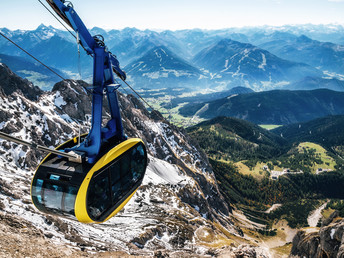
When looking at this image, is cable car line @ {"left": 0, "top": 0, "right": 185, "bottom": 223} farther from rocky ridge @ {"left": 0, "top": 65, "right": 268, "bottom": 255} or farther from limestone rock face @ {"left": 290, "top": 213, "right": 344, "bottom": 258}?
limestone rock face @ {"left": 290, "top": 213, "right": 344, "bottom": 258}

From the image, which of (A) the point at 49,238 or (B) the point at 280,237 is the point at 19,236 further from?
(B) the point at 280,237

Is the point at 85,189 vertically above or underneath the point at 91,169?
underneath

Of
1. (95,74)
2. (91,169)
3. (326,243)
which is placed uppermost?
(95,74)

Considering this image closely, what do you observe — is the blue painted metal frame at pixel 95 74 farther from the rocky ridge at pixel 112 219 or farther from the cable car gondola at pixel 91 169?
the rocky ridge at pixel 112 219

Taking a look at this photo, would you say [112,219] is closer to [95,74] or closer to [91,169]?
[91,169]

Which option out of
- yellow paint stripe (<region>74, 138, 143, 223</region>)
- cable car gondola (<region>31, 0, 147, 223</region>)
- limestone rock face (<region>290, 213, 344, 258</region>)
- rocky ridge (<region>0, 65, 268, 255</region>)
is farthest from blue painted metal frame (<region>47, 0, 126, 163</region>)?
limestone rock face (<region>290, 213, 344, 258</region>)

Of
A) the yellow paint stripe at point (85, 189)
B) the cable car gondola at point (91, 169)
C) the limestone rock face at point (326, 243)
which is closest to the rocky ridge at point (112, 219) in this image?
the cable car gondola at point (91, 169)

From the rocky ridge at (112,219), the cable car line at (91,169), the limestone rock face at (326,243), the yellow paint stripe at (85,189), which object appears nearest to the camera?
the yellow paint stripe at (85,189)

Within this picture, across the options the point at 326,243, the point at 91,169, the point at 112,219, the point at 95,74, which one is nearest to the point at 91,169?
the point at 91,169
